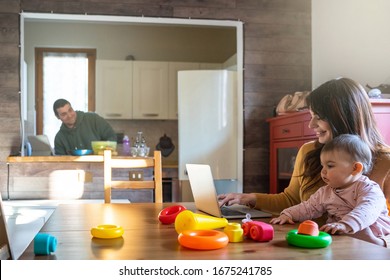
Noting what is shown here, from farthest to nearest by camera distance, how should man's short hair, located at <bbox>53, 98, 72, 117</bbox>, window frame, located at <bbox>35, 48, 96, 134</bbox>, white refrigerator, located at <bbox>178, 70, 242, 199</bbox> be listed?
window frame, located at <bbox>35, 48, 96, 134</bbox> < man's short hair, located at <bbox>53, 98, 72, 117</bbox> < white refrigerator, located at <bbox>178, 70, 242, 199</bbox>

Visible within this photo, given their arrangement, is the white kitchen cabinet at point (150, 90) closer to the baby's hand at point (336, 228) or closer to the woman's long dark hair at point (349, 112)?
the woman's long dark hair at point (349, 112)

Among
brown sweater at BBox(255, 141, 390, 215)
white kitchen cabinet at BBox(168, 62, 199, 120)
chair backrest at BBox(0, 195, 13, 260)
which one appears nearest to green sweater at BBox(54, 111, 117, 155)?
white kitchen cabinet at BBox(168, 62, 199, 120)

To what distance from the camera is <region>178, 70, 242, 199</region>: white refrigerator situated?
3.53 m

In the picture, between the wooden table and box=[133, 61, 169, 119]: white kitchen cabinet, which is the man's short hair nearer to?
box=[133, 61, 169, 119]: white kitchen cabinet

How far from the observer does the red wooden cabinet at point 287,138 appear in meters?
2.40

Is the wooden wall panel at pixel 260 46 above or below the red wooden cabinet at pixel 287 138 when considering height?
above

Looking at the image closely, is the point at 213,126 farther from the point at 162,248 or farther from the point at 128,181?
the point at 162,248

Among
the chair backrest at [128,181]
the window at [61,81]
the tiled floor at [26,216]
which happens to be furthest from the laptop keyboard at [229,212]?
the window at [61,81]

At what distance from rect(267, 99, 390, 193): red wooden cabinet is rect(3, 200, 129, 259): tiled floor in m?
1.54

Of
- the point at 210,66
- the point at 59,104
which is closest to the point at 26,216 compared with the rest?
the point at 59,104

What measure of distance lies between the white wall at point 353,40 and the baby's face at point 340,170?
5.29ft

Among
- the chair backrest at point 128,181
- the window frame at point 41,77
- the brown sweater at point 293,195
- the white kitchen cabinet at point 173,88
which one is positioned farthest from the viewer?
the white kitchen cabinet at point 173,88

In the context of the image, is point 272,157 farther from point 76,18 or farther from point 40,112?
point 40,112

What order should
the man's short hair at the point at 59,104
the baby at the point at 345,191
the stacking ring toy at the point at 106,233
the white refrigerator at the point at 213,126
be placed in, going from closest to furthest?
the stacking ring toy at the point at 106,233, the baby at the point at 345,191, the white refrigerator at the point at 213,126, the man's short hair at the point at 59,104
